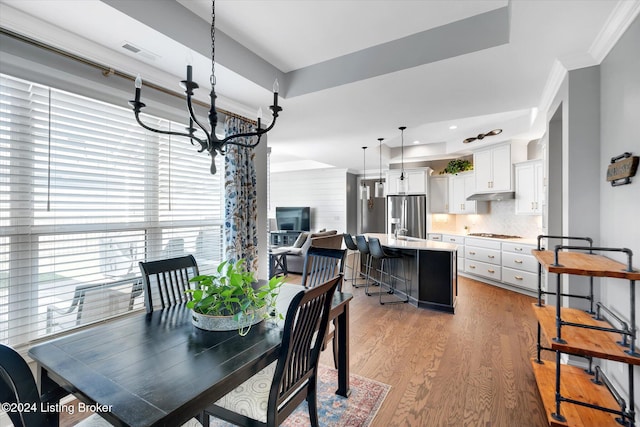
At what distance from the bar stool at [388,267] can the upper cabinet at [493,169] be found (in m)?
2.43

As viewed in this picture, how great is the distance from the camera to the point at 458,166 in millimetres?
6039

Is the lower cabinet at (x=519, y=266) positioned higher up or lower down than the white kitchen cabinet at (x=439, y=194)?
lower down

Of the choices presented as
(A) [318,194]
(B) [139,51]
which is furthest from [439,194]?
(B) [139,51]

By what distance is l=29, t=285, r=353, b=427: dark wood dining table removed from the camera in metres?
0.94

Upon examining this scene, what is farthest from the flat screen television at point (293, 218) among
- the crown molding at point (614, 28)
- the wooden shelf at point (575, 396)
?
the crown molding at point (614, 28)

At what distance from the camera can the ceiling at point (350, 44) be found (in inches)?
68.0


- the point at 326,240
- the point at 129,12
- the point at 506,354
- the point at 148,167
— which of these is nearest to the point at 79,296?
the point at 148,167

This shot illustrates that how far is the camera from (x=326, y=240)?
6066 millimetres

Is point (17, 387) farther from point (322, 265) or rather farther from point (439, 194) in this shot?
point (439, 194)

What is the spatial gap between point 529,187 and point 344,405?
481cm

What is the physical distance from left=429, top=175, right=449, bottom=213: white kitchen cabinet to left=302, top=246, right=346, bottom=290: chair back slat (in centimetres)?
462

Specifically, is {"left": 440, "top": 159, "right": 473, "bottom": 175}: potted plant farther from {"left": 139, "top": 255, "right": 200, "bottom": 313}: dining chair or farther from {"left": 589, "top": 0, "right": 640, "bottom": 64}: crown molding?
{"left": 139, "top": 255, "right": 200, "bottom": 313}: dining chair

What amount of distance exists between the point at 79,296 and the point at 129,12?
76.0 inches

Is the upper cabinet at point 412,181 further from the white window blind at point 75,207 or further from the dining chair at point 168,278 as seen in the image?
the dining chair at point 168,278
